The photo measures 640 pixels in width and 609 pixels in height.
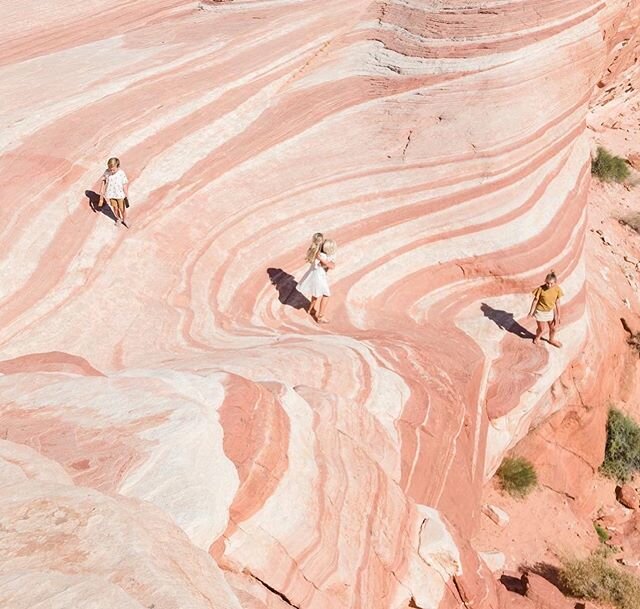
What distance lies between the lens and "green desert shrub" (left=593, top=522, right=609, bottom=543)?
43.3ft

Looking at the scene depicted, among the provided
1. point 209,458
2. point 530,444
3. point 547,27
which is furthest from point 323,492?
point 547,27

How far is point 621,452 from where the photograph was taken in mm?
14805

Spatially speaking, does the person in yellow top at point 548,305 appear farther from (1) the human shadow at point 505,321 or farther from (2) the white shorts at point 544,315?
(1) the human shadow at point 505,321

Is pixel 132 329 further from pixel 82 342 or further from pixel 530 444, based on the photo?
pixel 530 444

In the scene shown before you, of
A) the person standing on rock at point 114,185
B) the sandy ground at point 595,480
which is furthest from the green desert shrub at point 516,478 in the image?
the person standing on rock at point 114,185

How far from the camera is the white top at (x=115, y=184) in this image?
11.2 m

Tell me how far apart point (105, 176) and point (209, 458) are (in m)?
6.97

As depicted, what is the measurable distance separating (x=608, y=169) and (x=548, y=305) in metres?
14.1

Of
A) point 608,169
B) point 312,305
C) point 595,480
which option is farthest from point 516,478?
point 608,169


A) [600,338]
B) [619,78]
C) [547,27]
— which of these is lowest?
[600,338]

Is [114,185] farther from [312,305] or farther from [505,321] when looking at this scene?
[505,321]

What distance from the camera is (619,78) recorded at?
21625mm

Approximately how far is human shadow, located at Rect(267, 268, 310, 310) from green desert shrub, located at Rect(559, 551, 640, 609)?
624 cm

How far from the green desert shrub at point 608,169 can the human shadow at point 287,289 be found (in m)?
15.9
